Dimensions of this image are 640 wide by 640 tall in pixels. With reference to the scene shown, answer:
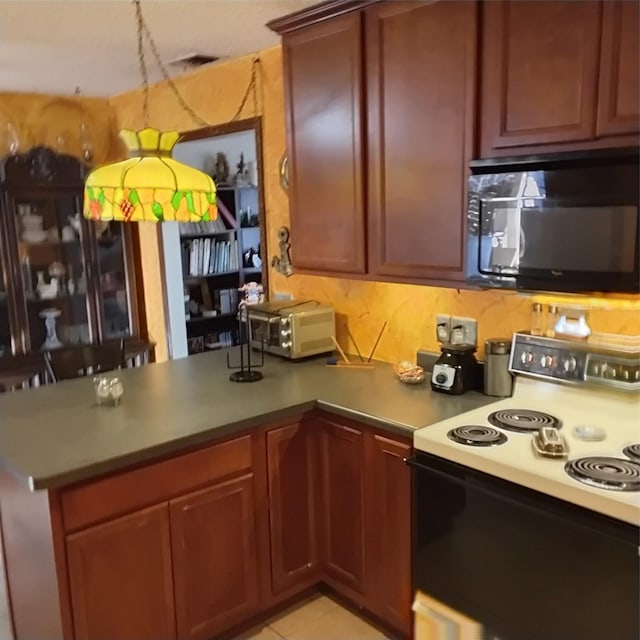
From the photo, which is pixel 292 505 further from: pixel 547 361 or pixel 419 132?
pixel 419 132

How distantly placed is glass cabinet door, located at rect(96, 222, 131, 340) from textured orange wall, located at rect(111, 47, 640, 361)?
30.2 inches

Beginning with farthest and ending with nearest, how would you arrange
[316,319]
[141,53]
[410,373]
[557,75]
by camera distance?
[141,53] < [316,319] < [410,373] < [557,75]

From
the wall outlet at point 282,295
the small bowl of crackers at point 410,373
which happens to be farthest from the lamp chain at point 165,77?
the small bowl of crackers at point 410,373

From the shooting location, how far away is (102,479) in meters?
1.86

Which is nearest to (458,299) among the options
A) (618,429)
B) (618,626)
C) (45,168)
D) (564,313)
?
(564,313)

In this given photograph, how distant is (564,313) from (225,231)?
3.59 metres

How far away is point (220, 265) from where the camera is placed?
208 inches

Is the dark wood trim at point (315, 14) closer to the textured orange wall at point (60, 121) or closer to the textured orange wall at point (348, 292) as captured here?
the textured orange wall at point (348, 292)

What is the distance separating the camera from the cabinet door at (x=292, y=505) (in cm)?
231

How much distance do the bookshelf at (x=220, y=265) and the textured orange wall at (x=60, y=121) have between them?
0.94 meters

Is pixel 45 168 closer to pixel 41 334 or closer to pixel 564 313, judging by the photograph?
pixel 41 334

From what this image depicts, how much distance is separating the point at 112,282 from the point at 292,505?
2.50 m

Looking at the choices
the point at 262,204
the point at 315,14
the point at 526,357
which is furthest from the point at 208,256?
the point at 526,357

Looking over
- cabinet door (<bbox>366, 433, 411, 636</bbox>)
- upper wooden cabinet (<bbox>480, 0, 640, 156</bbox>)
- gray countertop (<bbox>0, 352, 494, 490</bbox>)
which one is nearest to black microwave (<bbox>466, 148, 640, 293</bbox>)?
upper wooden cabinet (<bbox>480, 0, 640, 156</bbox>)
